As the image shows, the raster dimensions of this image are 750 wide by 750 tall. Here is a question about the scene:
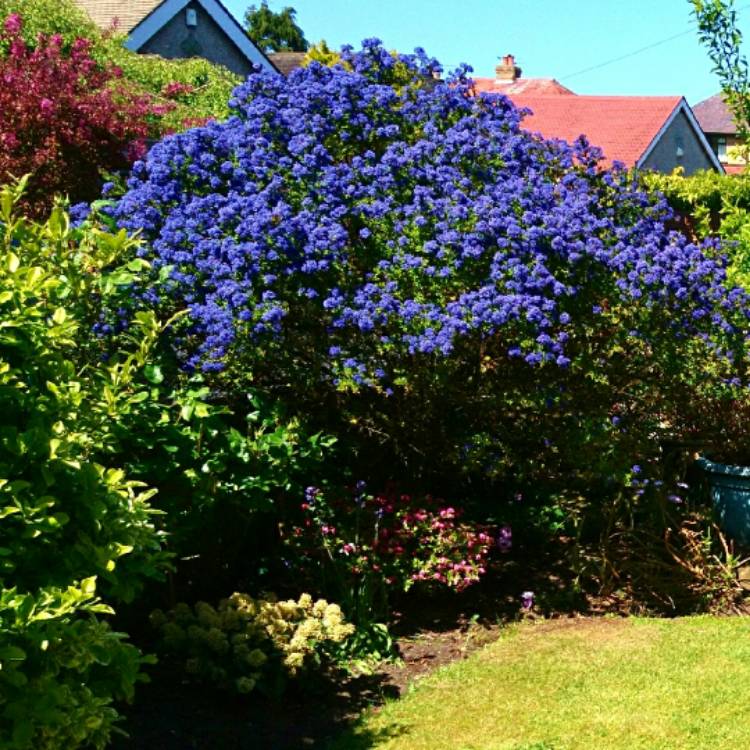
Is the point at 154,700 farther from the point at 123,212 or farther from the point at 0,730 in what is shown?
the point at 123,212

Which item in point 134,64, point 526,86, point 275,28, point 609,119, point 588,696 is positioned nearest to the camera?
point 588,696

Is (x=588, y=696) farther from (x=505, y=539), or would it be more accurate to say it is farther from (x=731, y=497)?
(x=731, y=497)

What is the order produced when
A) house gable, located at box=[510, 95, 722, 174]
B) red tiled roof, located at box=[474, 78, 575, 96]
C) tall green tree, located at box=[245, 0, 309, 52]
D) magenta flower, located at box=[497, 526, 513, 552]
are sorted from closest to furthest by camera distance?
magenta flower, located at box=[497, 526, 513, 552] → house gable, located at box=[510, 95, 722, 174] → red tiled roof, located at box=[474, 78, 575, 96] → tall green tree, located at box=[245, 0, 309, 52]

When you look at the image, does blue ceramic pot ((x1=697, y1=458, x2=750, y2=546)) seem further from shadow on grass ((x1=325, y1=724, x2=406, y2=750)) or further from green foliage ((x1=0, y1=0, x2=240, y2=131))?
green foliage ((x1=0, y1=0, x2=240, y2=131))

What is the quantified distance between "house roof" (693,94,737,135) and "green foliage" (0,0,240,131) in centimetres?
4487

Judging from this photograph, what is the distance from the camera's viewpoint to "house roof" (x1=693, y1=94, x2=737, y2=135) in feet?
194

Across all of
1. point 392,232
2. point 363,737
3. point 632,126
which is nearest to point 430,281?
point 392,232

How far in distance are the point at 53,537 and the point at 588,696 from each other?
2729 millimetres

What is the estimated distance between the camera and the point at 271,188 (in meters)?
6.82

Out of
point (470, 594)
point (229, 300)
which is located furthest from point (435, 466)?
point (229, 300)

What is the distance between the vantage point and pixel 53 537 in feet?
12.9

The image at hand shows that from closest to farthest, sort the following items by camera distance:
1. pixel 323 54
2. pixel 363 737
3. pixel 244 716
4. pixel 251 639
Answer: pixel 363 737 < pixel 244 716 < pixel 251 639 < pixel 323 54

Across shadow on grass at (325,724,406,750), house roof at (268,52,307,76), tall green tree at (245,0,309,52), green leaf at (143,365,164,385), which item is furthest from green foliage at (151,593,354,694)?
tall green tree at (245,0,309,52)

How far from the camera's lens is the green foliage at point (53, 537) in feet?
11.8
